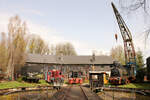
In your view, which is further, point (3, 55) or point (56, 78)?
point (3, 55)

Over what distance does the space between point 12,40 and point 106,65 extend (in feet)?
76.3

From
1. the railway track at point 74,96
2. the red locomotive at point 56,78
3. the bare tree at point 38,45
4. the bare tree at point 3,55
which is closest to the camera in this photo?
the railway track at point 74,96

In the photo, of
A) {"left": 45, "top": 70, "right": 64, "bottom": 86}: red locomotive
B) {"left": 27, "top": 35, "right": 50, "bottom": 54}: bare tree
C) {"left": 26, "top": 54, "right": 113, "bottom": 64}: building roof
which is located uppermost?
{"left": 27, "top": 35, "right": 50, "bottom": 54}: bare tree

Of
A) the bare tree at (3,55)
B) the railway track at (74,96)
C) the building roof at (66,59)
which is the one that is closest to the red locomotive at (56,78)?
the bare tree at (3,55)

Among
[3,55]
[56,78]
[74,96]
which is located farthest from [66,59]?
→ [74,96]

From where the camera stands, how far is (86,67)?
4022 cm

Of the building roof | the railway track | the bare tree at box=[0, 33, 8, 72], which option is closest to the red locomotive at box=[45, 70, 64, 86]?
the bare tree at box=[0, 33, 8, 72]

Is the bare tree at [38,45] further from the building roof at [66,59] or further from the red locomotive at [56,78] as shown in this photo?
the red locomotive at [56,78]

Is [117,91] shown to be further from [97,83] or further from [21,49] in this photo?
[21,49]

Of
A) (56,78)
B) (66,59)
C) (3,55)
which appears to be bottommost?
(56,78)

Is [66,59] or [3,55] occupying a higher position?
[3,55]

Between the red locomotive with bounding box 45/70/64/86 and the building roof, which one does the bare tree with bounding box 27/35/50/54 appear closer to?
the building roof

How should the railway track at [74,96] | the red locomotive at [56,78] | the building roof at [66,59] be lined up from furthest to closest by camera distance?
1. the building roof at [66,59]
2. the red locomotive at [56,78]
3. the railway track at [74,96]

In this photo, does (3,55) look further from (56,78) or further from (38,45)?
(38,45)
